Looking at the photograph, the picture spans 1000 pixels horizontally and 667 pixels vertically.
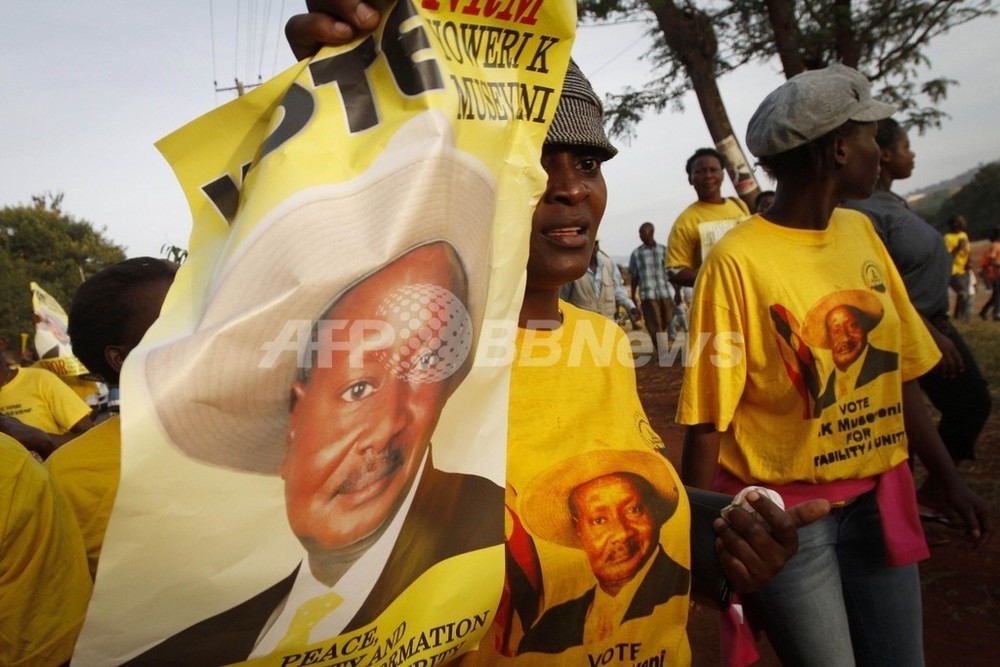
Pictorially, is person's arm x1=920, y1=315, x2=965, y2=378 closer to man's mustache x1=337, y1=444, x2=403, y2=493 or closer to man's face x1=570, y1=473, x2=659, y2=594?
man's face x1=570, y1=473, x2=659, y2=594

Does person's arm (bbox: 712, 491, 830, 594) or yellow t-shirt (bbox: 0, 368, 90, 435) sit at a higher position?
yellow t-shirt (bbox: 0, 368, 90, 435)

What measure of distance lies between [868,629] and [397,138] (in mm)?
1885

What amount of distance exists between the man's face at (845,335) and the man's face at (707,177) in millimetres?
4563

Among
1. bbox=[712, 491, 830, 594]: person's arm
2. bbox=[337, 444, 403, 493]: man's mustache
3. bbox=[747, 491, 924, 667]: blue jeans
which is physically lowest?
bbox=[747, 491, 924, 667]: blue jeans

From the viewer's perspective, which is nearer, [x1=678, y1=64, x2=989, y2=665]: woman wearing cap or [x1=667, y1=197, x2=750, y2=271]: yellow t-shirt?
[x1=678, y1=64, x2=989, y2=665]: woman wearing cap

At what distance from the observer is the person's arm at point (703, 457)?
2039mm

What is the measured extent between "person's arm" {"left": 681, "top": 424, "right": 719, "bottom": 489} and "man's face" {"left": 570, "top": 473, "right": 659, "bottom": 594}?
66 cm

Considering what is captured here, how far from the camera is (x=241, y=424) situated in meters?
0.91

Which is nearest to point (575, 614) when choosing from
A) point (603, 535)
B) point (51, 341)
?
point (603, 535)

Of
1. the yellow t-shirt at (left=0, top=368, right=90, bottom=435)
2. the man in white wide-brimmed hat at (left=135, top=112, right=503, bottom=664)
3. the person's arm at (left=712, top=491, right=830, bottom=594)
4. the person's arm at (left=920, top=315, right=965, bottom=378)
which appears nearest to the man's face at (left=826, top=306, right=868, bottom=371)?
the person's arm at (left=712, top=491, right=830, bottom=594)

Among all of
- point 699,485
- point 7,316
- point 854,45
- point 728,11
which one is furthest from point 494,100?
point 7,316

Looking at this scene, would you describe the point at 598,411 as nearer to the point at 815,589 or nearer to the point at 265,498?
the point at 265,498

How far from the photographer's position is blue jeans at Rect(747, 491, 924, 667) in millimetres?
1978

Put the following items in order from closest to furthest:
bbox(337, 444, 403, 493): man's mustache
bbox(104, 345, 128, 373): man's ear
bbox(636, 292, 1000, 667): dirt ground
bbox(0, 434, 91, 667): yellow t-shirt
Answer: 1. bbox(337, 444, 403, 493): man's mustache
2. bbox(0, 434, 91, 667): yellow t-shirt
3. bbox(104, 345, 128, 373): man's ear
4. bbox(636, 292, 1000, 667): dirt ground
